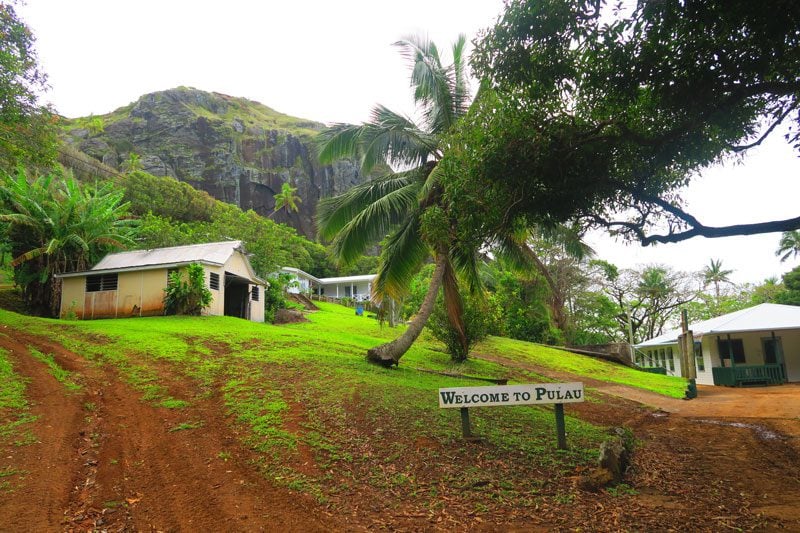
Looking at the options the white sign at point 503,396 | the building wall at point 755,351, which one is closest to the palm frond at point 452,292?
the white sign at point 503,396

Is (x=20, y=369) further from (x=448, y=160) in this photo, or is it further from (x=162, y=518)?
(x=448, y=160)

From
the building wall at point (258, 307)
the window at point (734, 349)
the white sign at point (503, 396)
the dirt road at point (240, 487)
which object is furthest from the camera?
the building wall at point (258, 307)

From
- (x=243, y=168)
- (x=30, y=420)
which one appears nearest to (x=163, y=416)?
(x=30, y=420)

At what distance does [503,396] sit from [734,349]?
21.9 meters

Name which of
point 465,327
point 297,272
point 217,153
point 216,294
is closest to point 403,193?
point 465,327

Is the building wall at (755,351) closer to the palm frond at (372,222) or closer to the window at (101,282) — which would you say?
the palm frond at (372,222)

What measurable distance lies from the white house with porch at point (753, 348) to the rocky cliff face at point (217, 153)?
57832 mm

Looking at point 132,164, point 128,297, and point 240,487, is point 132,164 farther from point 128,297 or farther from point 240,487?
point 240,487

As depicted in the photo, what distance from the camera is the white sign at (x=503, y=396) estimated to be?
7.23 m

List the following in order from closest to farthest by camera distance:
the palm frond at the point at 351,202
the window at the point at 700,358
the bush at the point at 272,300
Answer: the palm frond at the point at 351,202 < the window at the point at 700,358 < the bush at the point at 272,300

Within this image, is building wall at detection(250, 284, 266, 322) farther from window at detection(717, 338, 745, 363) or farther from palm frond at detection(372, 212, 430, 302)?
window at detection(717, 338, 745, 363)

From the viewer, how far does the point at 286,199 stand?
70500 mm

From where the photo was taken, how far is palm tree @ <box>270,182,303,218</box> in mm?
70062

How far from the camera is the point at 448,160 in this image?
8.37 m
